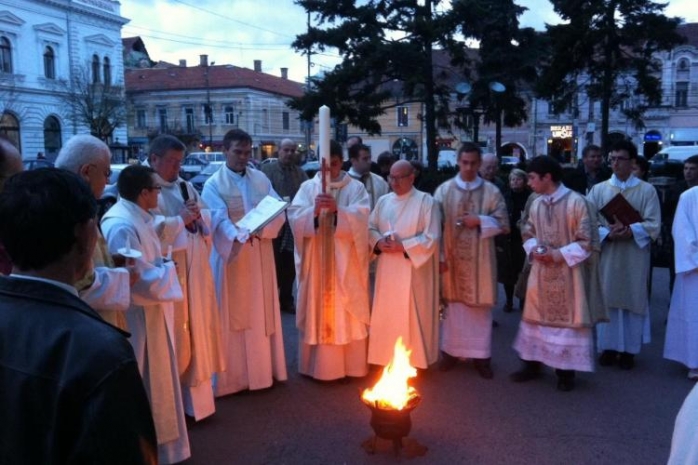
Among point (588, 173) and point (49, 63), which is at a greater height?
point (49, 63)

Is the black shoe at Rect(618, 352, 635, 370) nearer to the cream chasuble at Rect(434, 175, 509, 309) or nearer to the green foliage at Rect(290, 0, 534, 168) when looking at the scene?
the cream chasuble at Rect(434, 175, 509, 309)

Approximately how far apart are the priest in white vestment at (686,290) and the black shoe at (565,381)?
989 mm

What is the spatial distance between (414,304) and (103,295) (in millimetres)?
2784

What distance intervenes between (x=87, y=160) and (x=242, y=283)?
1993 millimetres

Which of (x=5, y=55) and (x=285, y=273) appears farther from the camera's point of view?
(x=5, y=55)

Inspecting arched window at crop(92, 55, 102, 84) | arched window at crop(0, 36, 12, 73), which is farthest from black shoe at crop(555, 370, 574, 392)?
arched window at crop(92, 55, 102, 84)

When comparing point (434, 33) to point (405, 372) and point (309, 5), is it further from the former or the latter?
point (405, 372)

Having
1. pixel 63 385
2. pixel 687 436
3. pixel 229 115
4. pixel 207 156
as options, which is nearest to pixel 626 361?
pixel 687 436

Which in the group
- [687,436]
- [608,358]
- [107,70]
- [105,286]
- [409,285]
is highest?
[107,70]

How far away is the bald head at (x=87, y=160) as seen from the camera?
3.02 metres

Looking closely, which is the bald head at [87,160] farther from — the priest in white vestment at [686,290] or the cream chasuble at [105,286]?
the priest in white vestment at [686,290]

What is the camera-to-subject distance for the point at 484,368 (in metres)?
5.20

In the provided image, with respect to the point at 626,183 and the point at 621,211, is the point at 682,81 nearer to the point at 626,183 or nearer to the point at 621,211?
→ the point at 626,183

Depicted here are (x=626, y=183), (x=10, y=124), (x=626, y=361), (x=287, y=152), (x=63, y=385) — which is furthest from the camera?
(x=10, y=124)
